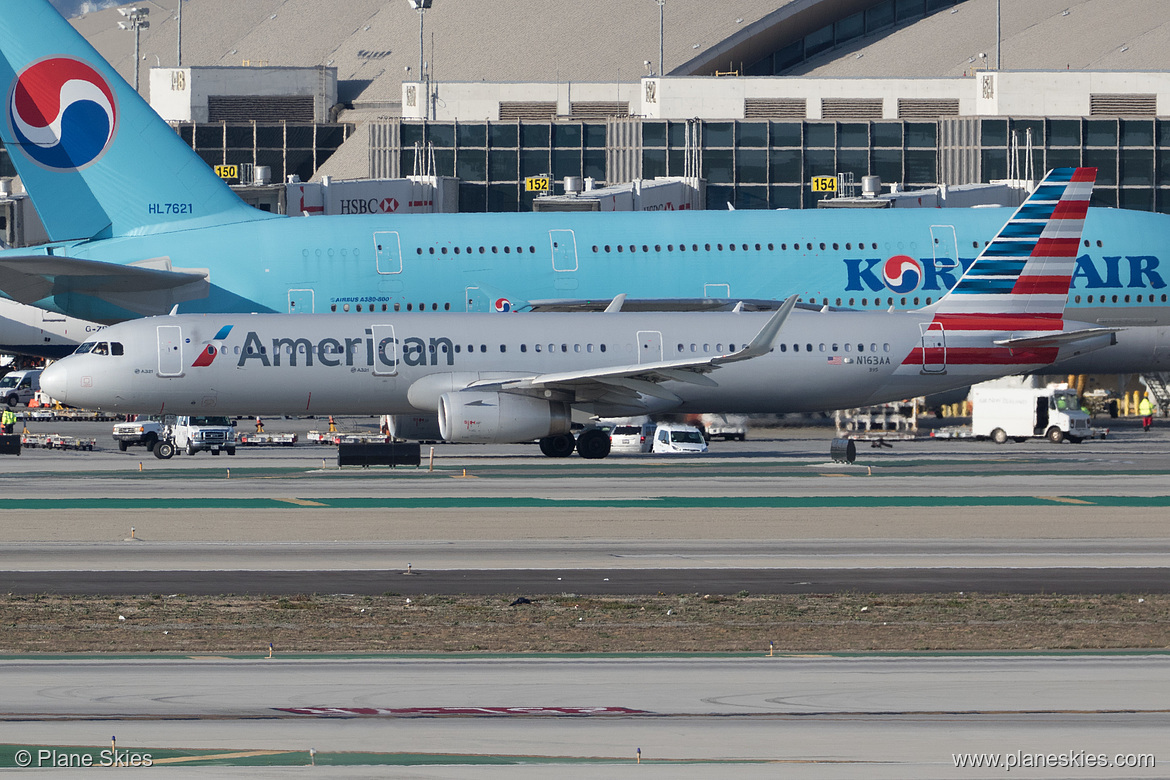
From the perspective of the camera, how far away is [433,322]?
147ft

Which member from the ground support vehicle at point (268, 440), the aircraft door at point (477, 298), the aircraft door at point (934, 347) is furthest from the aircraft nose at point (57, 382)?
the aircraft door at point (934, 347)

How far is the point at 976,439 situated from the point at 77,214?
113 ft

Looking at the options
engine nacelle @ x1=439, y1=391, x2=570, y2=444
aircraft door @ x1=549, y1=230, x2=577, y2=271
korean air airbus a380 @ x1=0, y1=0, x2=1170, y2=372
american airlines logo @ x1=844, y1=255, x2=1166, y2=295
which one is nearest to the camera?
engine nacelle @ x1=439, y1=391, x2=570, y2=444

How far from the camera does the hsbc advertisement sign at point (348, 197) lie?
303ft

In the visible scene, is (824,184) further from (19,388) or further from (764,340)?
(764,340)

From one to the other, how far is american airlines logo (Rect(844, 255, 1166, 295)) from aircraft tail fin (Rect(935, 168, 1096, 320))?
18.6ft

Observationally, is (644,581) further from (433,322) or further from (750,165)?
(750,165)

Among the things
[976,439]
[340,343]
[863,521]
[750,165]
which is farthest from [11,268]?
[750,165]

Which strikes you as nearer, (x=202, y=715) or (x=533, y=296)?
(x=202, y=715)

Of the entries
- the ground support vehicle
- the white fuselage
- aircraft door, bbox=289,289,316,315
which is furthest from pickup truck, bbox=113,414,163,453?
the white fuselage

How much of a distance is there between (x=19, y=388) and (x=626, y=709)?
91.4 meters

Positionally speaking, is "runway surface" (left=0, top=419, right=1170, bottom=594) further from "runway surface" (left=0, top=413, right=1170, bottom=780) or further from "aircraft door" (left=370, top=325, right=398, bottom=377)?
"aircraft door" (left=370, top=325, right=398, bottom=377)

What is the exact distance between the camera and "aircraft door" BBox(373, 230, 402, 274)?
2092 inches

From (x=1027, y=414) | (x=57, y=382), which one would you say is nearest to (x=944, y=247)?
(x=1027, y=414)
